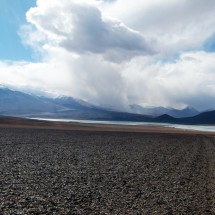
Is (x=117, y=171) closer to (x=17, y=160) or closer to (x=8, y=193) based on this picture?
(x=17, y=160)

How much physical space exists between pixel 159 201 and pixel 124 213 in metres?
3.07

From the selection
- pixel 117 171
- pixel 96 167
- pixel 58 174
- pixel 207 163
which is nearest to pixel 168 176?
pixel 117 171

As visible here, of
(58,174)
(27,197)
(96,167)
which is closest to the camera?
(27,197)

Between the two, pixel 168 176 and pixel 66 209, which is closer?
pixel 66 209

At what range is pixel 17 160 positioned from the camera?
2731cm

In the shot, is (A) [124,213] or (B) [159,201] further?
A: (B) [159,201]

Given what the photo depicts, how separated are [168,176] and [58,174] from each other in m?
7.77

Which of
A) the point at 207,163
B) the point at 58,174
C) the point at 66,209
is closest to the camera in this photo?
the point at 66,209

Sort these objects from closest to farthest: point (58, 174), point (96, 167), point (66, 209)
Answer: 1. point (66, 209)
2. point (58, 174)
3. point (96, 167)

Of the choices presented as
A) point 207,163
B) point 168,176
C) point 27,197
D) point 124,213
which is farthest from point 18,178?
point 207,163

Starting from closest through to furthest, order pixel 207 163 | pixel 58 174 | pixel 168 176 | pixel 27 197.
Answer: pixel 27 197 < pixel 58 174 < pixel 168 176 < pixel 207 163

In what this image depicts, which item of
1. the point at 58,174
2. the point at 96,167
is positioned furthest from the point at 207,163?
the point at 58,174

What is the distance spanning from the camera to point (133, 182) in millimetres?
20859

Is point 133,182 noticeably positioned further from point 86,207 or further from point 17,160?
point 17,160
